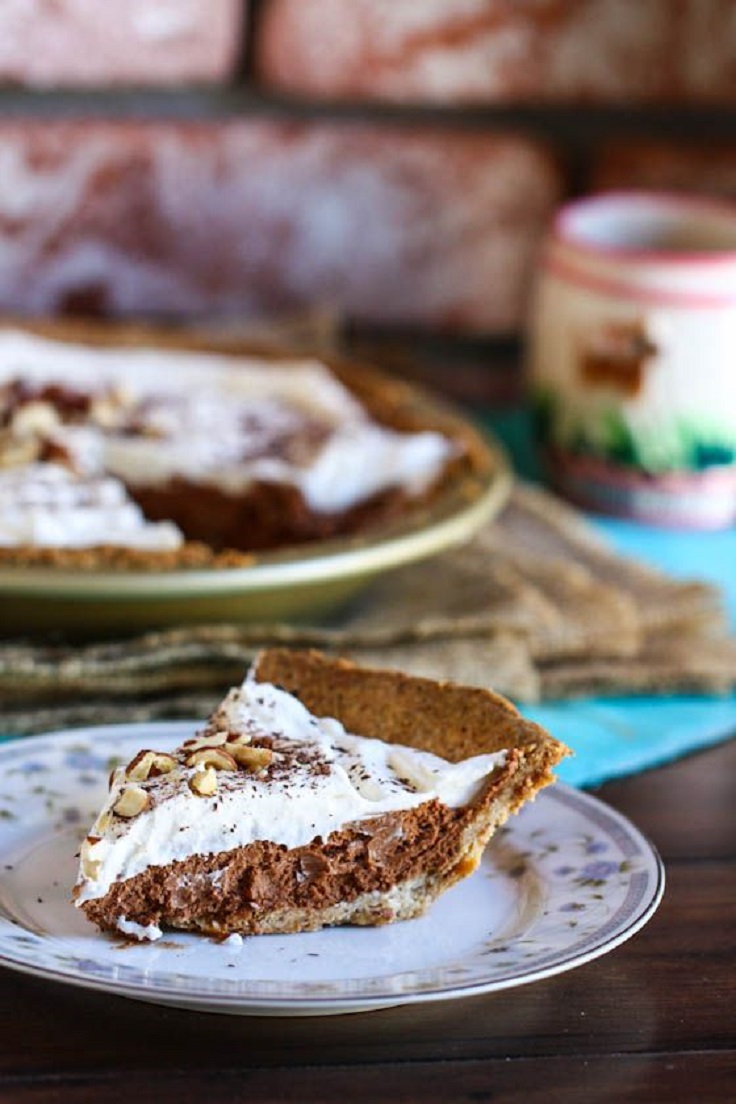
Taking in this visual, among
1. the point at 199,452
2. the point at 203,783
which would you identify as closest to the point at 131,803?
the point at 203,783

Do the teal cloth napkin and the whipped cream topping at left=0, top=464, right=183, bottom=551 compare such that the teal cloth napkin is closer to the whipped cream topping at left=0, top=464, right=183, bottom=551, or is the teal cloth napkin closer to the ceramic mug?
the ceramic mug

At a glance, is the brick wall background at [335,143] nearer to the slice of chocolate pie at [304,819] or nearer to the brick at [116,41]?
the brick at [116,41]

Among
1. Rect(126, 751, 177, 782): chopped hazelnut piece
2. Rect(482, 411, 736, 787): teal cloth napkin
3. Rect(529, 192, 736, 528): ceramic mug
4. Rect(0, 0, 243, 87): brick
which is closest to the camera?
Rect(126, 751, 177, 782): chopped hazelnut piece

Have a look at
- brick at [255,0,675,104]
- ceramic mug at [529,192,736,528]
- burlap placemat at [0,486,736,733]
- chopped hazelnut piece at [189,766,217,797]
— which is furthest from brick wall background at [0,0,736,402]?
chopped hazelnut piece at [189,766,217,797]

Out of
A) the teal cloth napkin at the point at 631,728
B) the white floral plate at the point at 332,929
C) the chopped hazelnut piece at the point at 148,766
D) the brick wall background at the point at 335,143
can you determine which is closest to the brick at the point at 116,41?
the brick wall background at the point at 335,143

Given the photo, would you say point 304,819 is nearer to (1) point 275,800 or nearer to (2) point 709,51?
(1) point 275,800
